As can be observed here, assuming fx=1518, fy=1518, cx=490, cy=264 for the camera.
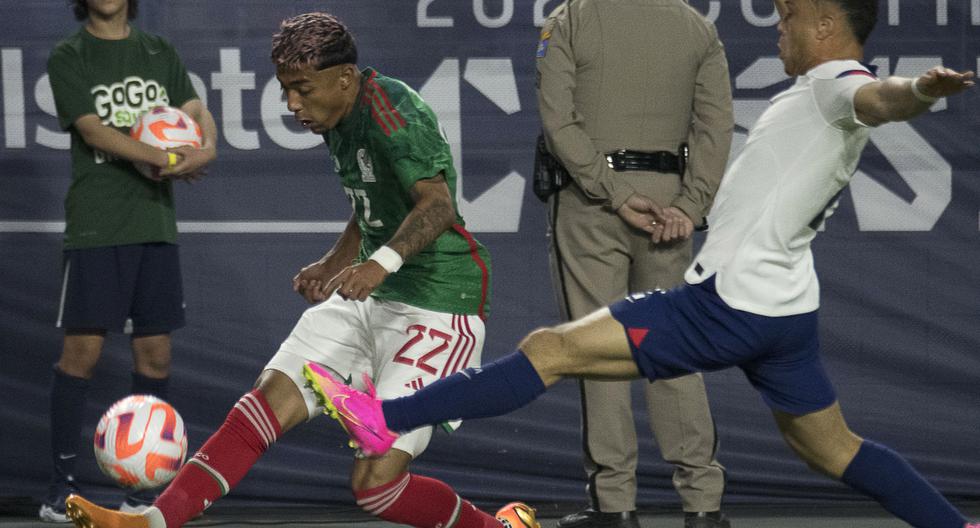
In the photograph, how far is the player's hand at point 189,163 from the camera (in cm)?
527

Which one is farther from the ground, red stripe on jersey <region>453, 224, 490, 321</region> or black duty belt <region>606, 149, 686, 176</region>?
black duty belt <region>606, 149, 686, 176</region>

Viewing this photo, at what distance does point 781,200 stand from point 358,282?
1060mm

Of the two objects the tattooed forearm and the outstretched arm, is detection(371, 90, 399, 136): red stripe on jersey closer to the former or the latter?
the tattooed forearm

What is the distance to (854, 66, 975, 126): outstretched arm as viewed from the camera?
3154 mm

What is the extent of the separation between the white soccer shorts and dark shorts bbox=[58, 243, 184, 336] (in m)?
1.29

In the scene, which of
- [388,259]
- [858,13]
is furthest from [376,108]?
[858,13]

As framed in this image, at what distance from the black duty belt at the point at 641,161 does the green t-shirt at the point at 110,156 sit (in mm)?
1667

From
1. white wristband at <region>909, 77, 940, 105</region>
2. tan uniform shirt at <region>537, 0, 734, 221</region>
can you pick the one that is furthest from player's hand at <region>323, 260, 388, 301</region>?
white wristband at <region>909, 77, 940, 105</region>

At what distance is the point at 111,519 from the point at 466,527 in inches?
40.1

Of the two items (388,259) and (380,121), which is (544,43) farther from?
(388,259)

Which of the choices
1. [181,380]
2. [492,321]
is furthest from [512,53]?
[181,380]

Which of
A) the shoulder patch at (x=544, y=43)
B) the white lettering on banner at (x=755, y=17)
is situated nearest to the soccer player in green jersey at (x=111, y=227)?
the shoulder patch at (x=544, y=43)

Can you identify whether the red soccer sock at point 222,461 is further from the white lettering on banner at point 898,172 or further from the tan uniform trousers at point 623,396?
the white lettering on banner at point 898,172

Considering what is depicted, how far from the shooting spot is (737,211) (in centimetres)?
371
